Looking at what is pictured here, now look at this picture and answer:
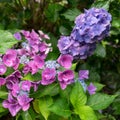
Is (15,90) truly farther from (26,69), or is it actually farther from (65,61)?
(65,61)

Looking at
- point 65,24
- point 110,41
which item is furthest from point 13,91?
point 110,41

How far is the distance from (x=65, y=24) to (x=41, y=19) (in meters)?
0.30

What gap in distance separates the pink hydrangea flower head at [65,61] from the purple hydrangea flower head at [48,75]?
5 cm

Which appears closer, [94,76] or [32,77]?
[32,77]

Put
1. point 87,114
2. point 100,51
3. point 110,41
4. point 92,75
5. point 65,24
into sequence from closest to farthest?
point 87,114 → point 100,51 → point 65,24 → point 92,75 → point 110,41

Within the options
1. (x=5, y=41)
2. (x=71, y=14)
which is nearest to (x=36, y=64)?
(x=5, y=41)

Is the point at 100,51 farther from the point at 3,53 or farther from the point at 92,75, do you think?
the point at 3,53

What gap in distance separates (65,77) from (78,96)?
0.09 m

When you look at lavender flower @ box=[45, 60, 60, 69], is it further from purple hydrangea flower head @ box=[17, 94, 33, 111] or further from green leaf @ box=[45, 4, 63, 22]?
green leaf @ box=[45, 4, 63, 22]

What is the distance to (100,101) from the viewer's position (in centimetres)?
168

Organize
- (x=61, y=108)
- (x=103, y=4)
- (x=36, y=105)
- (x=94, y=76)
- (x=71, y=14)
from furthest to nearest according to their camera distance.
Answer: (x=94, y=76), (x=71, y=14), (x=103, y=4), (x=36, y=105), (x=61, y=108)

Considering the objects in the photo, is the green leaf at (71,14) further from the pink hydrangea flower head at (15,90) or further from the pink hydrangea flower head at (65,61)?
the pink hydrangea flower head at (15,90)

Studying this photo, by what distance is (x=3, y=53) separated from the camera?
→ 5.45 ft

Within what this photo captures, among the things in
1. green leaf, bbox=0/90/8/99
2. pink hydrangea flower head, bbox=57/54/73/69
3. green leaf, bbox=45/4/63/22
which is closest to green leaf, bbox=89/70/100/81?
green leaf, bbox=45/4/63/22
